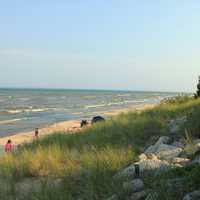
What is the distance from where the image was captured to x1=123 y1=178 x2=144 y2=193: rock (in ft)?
18.6

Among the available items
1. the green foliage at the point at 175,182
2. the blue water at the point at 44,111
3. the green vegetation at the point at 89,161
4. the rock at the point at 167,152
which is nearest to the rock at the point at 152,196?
the green foliage at the point at 175,182

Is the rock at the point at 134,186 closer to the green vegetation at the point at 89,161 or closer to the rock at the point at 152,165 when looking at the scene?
the green vegetation at the point at 89,161

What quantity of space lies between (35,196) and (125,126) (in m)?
7.25

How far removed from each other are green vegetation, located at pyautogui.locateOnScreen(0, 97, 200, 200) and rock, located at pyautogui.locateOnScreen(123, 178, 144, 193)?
0.42 feet

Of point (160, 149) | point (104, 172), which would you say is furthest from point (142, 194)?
point (160, 149)

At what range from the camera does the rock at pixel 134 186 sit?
568 cm

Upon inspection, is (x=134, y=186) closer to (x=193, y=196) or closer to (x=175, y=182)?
(x=175, y=182)

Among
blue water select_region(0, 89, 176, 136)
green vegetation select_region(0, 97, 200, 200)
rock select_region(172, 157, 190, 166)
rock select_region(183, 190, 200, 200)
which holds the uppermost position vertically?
rock select_region(172, 157, 190, 166)

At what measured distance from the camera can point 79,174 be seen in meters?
7.46

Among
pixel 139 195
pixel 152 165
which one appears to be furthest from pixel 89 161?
pixel 139 195

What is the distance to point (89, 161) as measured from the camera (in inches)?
324

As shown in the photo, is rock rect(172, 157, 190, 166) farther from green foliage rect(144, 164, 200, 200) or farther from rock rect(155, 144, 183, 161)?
green foliage rect(144, 164, 200, 200)

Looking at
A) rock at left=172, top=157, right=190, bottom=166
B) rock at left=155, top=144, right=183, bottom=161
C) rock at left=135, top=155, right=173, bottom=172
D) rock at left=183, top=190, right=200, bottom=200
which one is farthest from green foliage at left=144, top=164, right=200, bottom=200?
rock at left=155, top=144, right=183, bottom=161

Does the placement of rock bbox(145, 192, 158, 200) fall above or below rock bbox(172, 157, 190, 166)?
below
